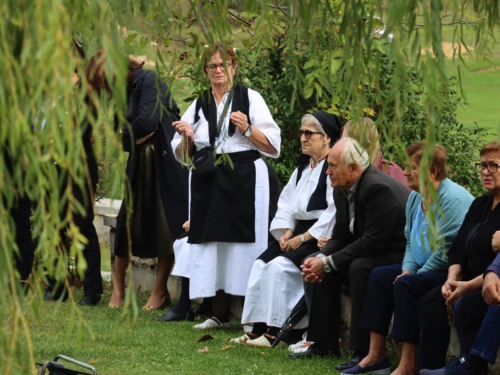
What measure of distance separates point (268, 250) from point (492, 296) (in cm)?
242

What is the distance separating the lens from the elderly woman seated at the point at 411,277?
572 cm

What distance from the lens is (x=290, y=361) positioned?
20.7ft

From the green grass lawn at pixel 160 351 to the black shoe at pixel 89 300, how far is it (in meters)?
0.83

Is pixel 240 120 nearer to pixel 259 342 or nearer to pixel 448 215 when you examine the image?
pixel 259 342

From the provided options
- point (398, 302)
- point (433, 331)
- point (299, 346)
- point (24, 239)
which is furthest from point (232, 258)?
point (433, 331)

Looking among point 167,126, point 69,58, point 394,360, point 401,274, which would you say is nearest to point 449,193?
point 401,274

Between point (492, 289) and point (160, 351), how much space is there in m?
2.49

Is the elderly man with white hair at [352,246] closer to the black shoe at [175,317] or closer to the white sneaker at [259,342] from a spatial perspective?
the white sneaker at [259,342]

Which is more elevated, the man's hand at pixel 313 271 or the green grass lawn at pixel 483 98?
the green grass lawn at pixel 483 98

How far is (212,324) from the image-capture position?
7.45 m

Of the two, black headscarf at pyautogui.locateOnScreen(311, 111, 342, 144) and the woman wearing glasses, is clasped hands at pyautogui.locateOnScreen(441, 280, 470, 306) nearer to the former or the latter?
black headscarf at pyautogui.locateOnScreen(311, 111, 342, 144)

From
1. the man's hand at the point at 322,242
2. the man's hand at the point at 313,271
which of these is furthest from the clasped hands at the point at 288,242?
the man's hand at the point at 313,271

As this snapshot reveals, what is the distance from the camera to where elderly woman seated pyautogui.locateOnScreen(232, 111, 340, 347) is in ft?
22.4

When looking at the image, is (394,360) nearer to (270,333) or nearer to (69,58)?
(270,333)
